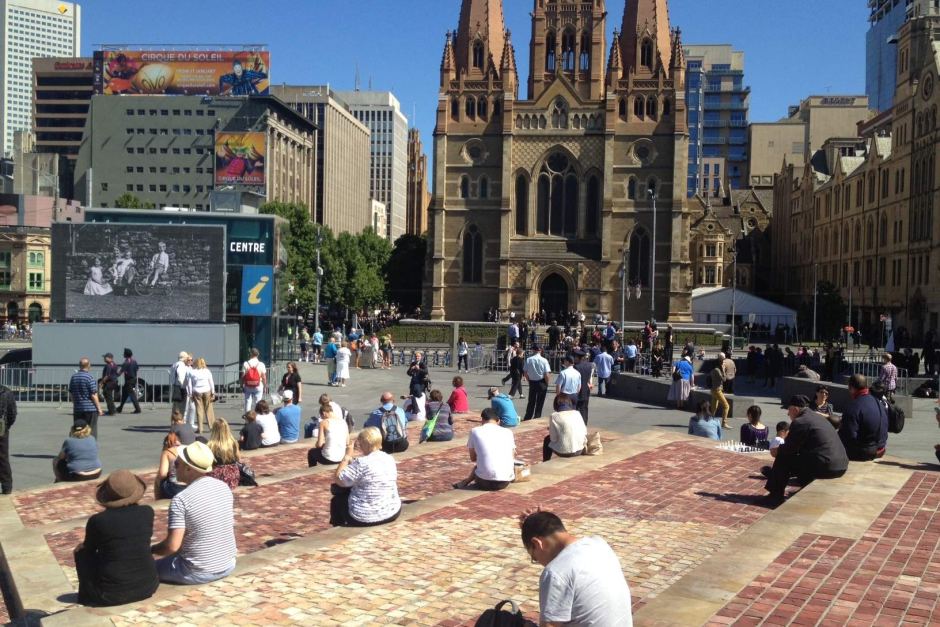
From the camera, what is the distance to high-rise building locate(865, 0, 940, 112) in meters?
129

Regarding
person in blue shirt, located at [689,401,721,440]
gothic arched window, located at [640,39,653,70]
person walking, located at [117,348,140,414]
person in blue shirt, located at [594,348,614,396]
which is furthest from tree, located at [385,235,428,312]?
person in blue shirt, located at [689,401,721,440]

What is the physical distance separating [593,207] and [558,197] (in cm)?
261

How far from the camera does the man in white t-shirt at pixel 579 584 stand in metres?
5.29

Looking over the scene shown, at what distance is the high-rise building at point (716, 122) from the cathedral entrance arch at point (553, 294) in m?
72.0

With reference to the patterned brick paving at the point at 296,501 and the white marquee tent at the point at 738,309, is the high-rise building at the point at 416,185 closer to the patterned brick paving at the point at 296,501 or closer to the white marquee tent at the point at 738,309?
the white marquee tent at the point at 738,309

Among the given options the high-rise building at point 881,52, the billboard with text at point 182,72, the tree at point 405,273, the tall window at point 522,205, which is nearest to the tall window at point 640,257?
the tall window at point 522,205

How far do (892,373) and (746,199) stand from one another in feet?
273

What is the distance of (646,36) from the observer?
65.8 m

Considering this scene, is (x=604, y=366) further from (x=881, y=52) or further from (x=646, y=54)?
(x=881, y=52)

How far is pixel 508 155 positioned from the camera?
6506 cm

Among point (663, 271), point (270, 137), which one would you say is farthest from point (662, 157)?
point (270, 137)

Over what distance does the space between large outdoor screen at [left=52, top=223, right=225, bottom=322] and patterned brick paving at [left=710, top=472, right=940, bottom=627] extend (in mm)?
20305

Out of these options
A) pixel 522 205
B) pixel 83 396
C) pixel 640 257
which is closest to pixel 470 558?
pixel 83 396

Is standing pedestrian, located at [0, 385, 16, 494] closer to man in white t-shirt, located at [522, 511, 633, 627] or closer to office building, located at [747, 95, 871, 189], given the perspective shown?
man in white t-shirt, located at [522, 511, 633, 627]
